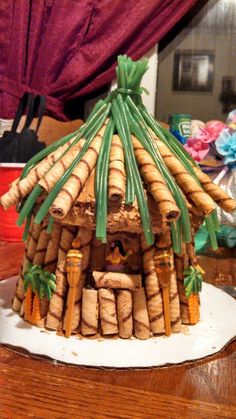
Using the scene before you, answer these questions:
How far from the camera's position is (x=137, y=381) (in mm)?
573

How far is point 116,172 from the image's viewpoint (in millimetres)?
655

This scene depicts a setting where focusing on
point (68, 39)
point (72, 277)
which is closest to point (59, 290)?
point (72, 277)

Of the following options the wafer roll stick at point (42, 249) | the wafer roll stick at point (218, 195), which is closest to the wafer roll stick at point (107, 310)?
the wafer roll stick at point (42, 249)

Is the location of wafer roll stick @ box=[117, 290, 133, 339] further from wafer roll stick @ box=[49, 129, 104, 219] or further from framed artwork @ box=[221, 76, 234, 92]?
framed artwork @ box=[221, 76, 234, 92]

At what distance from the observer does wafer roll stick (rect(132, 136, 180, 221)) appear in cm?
60

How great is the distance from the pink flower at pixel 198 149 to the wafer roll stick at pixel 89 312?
0.83m

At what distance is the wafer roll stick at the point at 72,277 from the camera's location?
2.17 feet

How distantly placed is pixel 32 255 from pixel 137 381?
276 millimetres

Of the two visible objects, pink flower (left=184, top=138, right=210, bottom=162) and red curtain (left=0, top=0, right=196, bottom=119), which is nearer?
pink flower (left=184, top=138, right=210, bottom=162)

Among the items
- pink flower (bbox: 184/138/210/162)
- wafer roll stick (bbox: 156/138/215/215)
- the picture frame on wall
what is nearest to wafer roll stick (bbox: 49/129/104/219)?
wafer roll stick (bbox: 156/138/215/215)

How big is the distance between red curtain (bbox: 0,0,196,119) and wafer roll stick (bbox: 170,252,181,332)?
4.03 ft

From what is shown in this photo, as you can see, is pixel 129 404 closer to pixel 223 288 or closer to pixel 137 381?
pixel 137 381

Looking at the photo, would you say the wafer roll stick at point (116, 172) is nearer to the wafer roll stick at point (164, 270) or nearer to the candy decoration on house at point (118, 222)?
the candy decoration on house at point (118, 222)

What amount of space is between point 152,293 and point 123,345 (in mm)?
88
